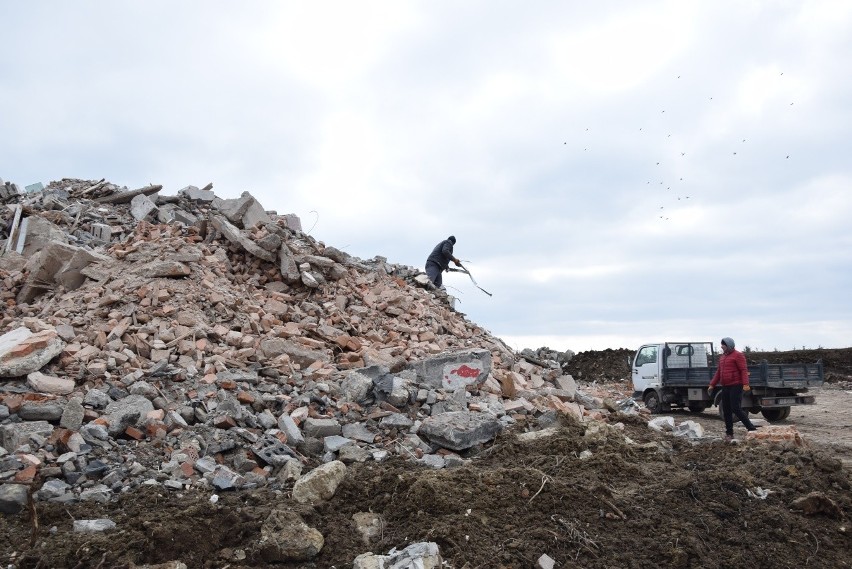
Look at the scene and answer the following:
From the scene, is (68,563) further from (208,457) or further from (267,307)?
(267,307)

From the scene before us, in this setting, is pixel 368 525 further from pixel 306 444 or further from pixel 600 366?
pixel 600 366

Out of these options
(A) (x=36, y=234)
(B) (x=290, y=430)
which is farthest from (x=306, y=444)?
(A) (x=36, y=234)

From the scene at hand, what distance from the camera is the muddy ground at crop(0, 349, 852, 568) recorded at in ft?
15.4

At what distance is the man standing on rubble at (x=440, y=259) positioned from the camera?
15.1 metres

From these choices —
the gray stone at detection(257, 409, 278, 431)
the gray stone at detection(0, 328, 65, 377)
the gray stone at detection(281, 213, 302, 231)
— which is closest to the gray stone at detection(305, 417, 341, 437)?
the gray stone at detection(257, 409, 278, 431)

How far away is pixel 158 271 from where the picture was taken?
10.1m

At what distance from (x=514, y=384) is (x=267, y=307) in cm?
415

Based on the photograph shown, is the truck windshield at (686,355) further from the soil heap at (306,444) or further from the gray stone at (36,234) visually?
the gray stone at (36,234)

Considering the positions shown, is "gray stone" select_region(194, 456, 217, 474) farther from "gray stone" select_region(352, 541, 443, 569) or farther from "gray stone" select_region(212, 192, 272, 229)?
"gray stone" select_region(212, 192, 272, 229)

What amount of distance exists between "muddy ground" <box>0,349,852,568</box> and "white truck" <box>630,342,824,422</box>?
7.80 m

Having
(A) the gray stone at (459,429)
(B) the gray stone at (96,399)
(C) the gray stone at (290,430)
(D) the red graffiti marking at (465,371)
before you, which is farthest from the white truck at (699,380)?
(B) the gray stone at (96,399)

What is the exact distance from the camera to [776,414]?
14242 millimetres

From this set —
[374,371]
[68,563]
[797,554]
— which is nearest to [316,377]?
[374,371]

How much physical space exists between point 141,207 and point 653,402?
12.5m
